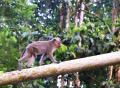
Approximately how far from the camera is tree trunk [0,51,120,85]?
3695 millimetres

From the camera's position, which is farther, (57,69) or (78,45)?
(78,45)

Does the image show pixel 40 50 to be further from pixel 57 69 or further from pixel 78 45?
pixel 57 69

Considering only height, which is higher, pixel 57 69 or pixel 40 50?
pixel 57 69

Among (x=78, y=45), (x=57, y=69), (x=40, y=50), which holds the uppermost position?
(x=57, y=69)

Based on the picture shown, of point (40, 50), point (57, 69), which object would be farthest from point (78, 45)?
point (57, 69)

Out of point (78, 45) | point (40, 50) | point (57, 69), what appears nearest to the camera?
point (57, 69)

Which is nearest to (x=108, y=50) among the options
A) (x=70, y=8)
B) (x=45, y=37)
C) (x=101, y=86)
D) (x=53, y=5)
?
→ (x=101, y=86)

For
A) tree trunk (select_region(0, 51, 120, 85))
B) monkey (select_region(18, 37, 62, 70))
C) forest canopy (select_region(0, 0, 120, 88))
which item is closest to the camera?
tree trunk (select_region(0, 51, 120, 85))

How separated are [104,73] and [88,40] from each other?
112 centimetres

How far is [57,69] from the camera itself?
12.3 ft

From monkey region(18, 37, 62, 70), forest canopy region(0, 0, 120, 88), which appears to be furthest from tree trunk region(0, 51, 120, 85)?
forest canopy region(0, 0, 120, 88)

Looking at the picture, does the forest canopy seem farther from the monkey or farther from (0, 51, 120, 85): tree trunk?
(0, 51, 120, 85): tree trunk

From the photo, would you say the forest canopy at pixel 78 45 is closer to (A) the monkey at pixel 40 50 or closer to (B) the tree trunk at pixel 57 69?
(A) the monkey at pixel 40 50

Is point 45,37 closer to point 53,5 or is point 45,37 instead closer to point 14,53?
point 14,53
